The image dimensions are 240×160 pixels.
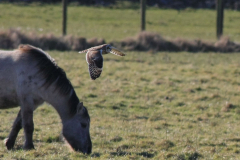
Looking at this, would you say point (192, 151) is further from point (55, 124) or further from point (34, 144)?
point (55, 124)

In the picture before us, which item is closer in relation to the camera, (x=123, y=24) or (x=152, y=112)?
(x=152, y=112)

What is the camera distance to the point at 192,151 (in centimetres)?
801

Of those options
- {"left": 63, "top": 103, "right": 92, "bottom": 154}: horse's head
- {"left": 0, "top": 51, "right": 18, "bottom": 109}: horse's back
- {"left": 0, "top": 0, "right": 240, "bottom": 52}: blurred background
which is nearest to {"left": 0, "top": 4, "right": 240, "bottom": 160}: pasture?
{"left": 63, "top": 103, "right": 92, "bottom": 154}: horse's head

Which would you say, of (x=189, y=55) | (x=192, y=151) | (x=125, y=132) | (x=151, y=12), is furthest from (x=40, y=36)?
(x=151, y=12)

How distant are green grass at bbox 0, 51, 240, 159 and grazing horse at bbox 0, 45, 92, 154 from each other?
35 centimetres

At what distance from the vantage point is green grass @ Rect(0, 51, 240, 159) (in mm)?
8211

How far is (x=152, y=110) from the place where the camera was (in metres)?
12.2

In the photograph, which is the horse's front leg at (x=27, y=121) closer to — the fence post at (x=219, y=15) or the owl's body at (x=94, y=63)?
the owl's body at (x=94, y=63)

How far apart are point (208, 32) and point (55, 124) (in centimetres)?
2302

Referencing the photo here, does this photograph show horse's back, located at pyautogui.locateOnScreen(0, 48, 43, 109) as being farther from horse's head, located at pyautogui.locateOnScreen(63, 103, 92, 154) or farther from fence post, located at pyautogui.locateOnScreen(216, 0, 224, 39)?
fence post, located at pyautogui.locateOnScreen(216, 0, 224, 39)

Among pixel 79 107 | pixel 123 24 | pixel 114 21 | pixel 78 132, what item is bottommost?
pixel 123 24

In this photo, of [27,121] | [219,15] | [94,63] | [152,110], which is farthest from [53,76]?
[219,15]

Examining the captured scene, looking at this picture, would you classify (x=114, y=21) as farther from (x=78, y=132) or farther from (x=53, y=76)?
(x=78, y=132)

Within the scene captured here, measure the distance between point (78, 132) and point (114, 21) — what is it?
27962mm
